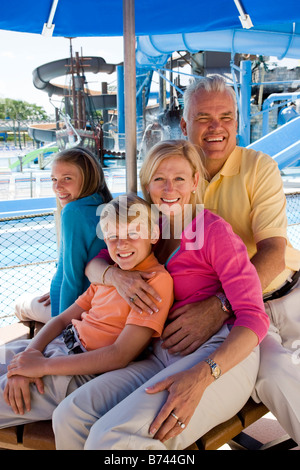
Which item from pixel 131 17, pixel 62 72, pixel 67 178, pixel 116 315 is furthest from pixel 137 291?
pixel 62 72

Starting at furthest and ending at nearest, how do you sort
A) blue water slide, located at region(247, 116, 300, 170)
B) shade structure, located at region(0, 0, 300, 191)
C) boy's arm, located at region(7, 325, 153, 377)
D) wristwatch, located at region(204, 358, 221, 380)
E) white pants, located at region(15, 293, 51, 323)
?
blue water slide, located at region(247, 116, 300, 170) → white pants, located at region(15, 293, 51, 323) → shade structure, located at region(0, 0, 300, 191) → boy's arm, located at region(7, 325, 153, 377) → wristwatch, located at region(204, 358, 221, 380)

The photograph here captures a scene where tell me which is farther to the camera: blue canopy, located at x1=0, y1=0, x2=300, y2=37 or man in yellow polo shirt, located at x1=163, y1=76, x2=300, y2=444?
blue canopy, located at x1=0, y1=0, x2=300, y2=37

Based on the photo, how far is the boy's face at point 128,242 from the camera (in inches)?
49.6

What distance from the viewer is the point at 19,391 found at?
114 cm

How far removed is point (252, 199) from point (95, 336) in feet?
2.68

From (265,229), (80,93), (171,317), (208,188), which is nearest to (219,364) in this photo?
(171,317)

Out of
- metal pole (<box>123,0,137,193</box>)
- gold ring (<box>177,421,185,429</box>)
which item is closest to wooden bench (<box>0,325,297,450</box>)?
gold ring (<box>177,421,185,429</box>)

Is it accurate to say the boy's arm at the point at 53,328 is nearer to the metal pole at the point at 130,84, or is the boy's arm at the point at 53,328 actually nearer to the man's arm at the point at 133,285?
the man's arm at the point at 133,285

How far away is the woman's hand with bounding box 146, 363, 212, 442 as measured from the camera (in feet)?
3.12

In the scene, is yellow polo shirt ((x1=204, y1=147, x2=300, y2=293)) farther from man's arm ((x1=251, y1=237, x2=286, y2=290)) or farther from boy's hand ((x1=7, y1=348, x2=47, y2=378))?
boy's hand ((x1=7, y1=348, x2=47, y2=378))

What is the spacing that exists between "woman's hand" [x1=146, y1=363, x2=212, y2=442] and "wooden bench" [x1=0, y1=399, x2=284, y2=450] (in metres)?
0.13

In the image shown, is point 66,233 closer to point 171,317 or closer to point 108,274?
point 108,274

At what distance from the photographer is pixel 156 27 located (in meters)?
2.17

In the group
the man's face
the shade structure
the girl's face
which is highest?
the shade structure
